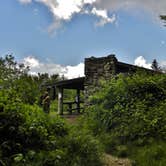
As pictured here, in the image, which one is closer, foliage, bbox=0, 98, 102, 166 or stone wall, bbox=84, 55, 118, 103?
foliage, bbox=0, 98, 102, 166

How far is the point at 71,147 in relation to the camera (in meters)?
8.81

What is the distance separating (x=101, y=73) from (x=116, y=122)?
6400mm

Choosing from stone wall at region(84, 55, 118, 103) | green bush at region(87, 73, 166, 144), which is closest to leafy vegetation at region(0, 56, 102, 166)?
green bush at region(87, 73, 166, 144)

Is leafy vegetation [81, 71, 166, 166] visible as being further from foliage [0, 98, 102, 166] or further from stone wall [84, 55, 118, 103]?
stone wall [84, 55, 118, 103]

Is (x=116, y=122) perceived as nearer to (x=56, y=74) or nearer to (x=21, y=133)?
(x=21, y=133)

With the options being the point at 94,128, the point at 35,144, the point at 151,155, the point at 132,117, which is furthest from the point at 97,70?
the point at 35,144

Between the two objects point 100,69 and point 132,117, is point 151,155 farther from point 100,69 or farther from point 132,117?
point 100,69

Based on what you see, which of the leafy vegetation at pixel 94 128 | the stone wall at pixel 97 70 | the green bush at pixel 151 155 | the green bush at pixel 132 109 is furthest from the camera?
the stone wall at pixel 97 70

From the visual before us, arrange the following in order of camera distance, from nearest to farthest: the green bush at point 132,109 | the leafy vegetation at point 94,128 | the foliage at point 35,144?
the foliage at point 35,144
the leafy vegetation at point 94,128
the green bush at point 132,109

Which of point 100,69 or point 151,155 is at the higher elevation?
point 100,69

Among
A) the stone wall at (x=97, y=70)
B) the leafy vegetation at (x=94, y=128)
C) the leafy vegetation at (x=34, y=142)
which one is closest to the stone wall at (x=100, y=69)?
the stone wall at (x=97, y=70)

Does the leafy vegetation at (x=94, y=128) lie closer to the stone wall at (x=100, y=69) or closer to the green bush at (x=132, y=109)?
the green bush at (x=132, y=109)

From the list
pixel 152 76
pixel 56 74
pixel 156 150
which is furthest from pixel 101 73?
pixel 56 74

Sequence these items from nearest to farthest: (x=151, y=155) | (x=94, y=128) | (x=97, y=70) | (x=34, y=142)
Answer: (x=34, y=142)
(x=151, y=155)
(x=94, y=128)
(x=97, y=70)
